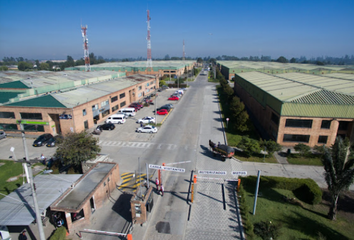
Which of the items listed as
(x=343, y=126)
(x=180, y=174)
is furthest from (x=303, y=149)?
(x=180, y=174)

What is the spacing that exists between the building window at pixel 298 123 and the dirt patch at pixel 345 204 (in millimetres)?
9895

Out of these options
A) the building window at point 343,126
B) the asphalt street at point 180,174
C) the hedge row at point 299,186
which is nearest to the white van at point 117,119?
the asphalt street at point 180,174

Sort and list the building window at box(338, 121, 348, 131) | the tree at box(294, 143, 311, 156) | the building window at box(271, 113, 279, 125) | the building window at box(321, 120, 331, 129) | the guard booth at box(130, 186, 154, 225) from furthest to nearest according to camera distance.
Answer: the building window at box(271, 113, 279, 125), the building window at box(338, 121, 348, 131), the building window at box(321, 120, 331, 129), the tree at box(294, 143, 311, 156), the guard booth at box(130, 186, 154, 225)

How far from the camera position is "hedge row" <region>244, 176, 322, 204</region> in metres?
15.7

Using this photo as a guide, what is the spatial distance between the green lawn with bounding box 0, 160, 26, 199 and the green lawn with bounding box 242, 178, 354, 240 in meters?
19.8

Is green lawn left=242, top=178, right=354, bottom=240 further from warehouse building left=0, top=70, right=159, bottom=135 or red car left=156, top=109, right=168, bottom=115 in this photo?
red car left=156, top=109, right=168, bottom=115

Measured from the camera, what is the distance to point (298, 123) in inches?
1013

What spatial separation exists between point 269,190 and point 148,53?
77244 mm

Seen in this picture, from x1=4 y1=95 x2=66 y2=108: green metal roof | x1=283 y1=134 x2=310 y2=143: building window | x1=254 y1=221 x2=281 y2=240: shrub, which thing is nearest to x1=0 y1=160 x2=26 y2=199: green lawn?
x1=4 y1=95 x2=66 y2=108: green metal roof

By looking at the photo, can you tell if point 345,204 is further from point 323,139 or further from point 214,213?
point 323,139

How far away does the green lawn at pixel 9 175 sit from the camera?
18.1 metres

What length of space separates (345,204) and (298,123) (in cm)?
1164

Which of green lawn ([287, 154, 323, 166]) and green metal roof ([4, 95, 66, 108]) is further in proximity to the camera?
green metal roof ([4, 95, 66, 108])

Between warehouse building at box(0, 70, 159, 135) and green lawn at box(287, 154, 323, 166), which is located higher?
warehouse building at box(0, 70, 159, 135)
